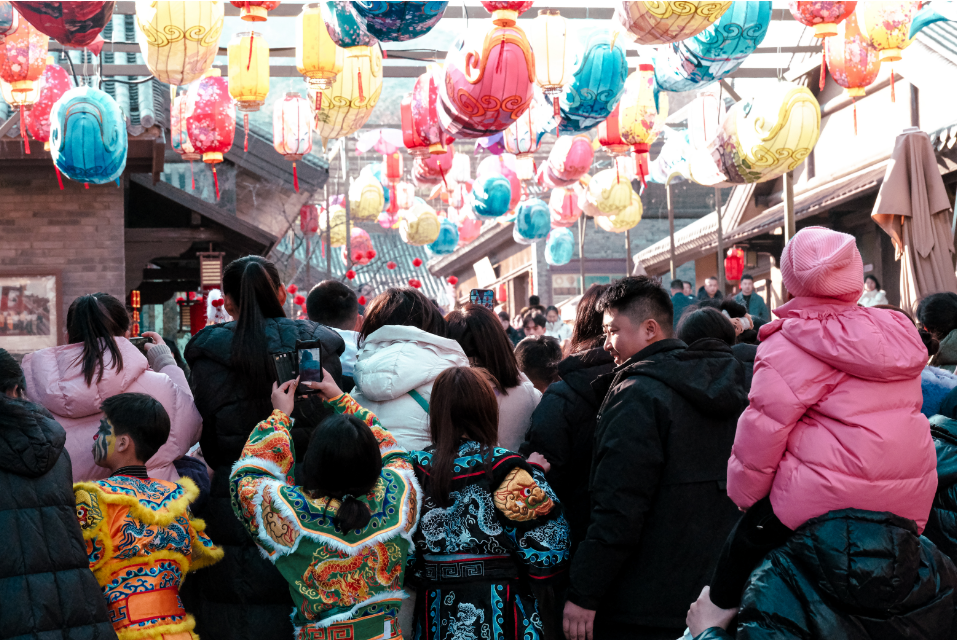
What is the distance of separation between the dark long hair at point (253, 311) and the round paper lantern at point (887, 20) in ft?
21.1

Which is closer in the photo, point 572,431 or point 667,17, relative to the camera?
point 572,431

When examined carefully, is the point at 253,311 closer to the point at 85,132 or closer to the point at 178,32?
the point at 178,32

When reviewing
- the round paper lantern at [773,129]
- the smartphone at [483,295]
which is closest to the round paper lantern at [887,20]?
the round paper lantern at [773,129]

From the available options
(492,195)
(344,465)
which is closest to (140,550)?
(344,465)

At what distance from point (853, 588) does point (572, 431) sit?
59.7 inches

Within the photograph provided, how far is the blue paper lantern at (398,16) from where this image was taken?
559 centimetres

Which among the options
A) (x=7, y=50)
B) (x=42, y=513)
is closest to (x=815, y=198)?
(x=7, y=50)

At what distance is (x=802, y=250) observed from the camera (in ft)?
7.96

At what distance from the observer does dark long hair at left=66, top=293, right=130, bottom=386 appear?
349 centimetres

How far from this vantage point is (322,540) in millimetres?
2988

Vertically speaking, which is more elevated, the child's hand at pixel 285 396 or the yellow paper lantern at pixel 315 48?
the yellow paper lantern at pixel 315 48

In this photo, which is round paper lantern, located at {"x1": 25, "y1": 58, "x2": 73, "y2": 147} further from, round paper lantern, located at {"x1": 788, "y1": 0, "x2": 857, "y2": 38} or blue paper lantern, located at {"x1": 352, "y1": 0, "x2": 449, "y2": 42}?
round paper lantern, located at {"x1": 788, "y1": 0, "x2": 857, "y2": 38}

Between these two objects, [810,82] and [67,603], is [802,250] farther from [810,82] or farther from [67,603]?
[810,82]

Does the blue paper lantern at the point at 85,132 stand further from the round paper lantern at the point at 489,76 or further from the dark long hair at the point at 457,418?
the dark long hair at the point at 457,418
